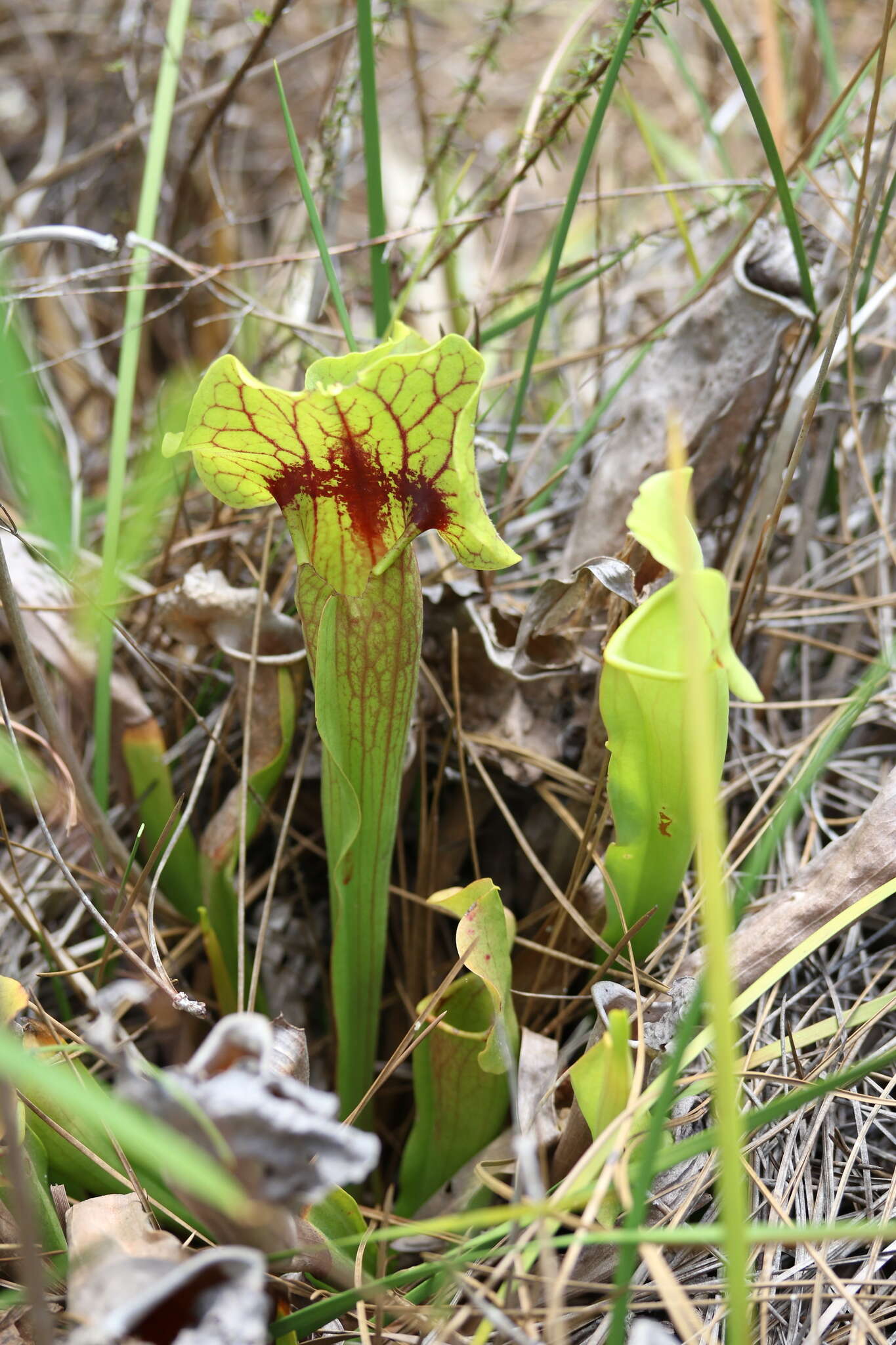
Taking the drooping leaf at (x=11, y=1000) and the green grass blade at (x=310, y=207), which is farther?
the green grass blade at (x=310, y=207)

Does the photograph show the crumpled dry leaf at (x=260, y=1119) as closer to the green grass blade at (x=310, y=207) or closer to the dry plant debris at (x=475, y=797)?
the dry plant debris at (x=475, y=797)

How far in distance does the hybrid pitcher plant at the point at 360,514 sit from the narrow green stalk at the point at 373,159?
14.9 inches

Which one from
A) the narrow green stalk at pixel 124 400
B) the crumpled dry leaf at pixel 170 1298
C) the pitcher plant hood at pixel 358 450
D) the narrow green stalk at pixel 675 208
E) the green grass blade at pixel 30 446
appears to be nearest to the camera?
the green grass blade at pixel 30 446

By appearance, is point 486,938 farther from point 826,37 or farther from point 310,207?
point 826,37

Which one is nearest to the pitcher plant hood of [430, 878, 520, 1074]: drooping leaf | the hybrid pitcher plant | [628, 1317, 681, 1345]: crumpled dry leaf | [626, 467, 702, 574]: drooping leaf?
the hybrid pitcher plant

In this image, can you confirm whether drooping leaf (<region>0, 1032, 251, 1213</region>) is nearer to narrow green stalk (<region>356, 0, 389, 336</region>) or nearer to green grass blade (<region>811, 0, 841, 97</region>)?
narrow green stalk (<region>356, 0, 389, 336</region>)

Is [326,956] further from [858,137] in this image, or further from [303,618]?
[858,137]

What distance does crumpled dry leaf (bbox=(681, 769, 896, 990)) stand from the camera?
2.92 ft

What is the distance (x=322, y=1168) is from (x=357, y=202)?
9.98 ft

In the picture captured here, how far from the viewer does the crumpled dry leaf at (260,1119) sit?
47cm

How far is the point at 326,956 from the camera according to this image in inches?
52.1

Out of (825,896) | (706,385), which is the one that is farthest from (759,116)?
(825,896)

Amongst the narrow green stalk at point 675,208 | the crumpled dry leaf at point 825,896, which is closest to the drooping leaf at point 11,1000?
the crumpled dry leaf at point 825,896

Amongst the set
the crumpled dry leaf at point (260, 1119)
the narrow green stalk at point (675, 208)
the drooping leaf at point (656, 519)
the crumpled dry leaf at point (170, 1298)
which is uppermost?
the narrow green stalk at point (675, 208)
